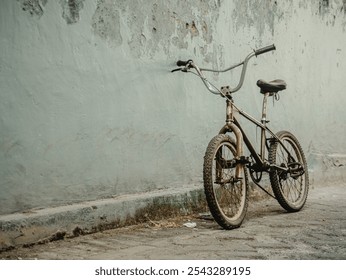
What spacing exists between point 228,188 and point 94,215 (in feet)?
3.86

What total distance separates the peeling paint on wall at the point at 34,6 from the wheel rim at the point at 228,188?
65.3 inches

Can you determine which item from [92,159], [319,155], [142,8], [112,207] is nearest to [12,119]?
[92,159]

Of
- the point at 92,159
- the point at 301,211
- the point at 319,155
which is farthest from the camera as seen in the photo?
the point at 319,155

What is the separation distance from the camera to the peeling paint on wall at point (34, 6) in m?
3.27

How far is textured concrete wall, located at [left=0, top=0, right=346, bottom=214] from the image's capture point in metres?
3.26

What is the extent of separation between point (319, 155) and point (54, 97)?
158 inches

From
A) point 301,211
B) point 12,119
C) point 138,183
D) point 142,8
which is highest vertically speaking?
point 142,8

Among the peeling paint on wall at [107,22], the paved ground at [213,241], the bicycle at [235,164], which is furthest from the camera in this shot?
the peeling paint on wall at [107,22]

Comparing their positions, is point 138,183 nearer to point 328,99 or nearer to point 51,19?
point 51,19

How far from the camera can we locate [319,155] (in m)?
6.28

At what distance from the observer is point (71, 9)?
3.55 metres

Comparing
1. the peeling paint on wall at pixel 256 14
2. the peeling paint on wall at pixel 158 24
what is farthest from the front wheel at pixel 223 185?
the peeling paint on wall at pixel 256 14

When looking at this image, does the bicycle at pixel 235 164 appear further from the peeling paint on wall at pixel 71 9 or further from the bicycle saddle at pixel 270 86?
the peeling paint on wall at pixel 71 9

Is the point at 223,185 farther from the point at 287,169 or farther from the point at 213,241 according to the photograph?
the point at 287,169
